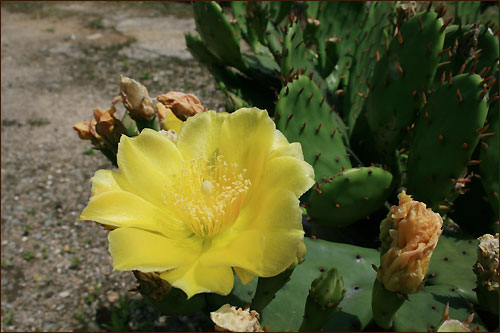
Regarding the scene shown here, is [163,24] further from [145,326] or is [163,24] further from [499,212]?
[499,212]

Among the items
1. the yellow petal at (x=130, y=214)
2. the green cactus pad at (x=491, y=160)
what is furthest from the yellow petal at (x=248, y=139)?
the green cactus pad at (x=491, y=160)

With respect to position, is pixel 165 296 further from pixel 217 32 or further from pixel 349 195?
pixel 217 32

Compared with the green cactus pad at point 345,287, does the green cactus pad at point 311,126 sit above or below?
above

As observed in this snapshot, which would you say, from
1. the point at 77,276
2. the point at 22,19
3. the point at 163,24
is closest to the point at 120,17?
the point at 163,24

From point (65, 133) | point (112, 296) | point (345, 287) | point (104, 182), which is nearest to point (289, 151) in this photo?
point (104, 182)

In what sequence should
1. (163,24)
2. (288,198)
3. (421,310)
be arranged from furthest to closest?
1. (163,24)
2. (421,310)
3. (288,198)

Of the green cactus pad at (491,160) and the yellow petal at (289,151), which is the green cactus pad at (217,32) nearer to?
the green cactus pad at (491,160)
